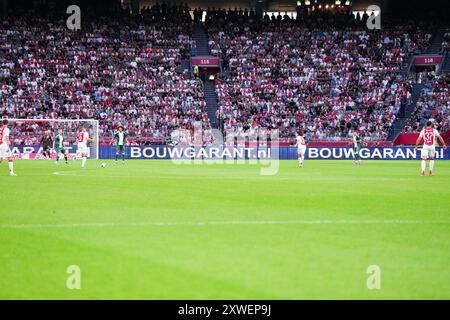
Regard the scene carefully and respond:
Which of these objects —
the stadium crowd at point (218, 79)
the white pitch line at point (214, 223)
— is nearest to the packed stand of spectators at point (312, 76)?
the stadium crowd at point (218, 79)

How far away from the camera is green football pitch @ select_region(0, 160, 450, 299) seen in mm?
7582

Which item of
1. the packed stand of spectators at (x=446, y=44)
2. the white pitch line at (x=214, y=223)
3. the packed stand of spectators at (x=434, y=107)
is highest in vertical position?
the packed stand of spectators at (x=446, y=44)

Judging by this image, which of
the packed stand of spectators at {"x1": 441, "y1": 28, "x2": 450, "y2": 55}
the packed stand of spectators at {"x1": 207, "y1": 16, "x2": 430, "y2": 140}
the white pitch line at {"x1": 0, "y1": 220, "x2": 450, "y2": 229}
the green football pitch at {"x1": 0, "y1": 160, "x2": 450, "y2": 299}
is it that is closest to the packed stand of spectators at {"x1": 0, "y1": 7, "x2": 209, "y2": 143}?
the packed stand of spectators at {"x1": 207, "y1": 16, "x2": 430, "y2": 140}

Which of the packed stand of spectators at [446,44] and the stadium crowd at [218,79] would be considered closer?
the stadium crowd at [218,79]

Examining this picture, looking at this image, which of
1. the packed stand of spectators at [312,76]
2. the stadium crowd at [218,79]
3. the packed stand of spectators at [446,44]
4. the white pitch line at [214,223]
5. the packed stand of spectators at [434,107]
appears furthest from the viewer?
the packed stand of spectators at [446,44]

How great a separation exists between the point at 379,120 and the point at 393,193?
3728 centimetres

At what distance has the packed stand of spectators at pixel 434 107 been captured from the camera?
180 feet

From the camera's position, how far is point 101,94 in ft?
188

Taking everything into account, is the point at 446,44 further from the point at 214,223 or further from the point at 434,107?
the point at 214,223

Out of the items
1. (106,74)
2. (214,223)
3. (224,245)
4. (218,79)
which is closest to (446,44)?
(218,79)

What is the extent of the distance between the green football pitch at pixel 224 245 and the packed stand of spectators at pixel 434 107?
36949mm

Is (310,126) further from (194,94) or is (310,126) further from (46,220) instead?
(46,220)

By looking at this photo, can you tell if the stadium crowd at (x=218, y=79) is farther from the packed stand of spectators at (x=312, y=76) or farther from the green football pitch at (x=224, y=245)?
the green football pitch at (x=224, y=245)

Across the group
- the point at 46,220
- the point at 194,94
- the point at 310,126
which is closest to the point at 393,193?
the point at 46,220
